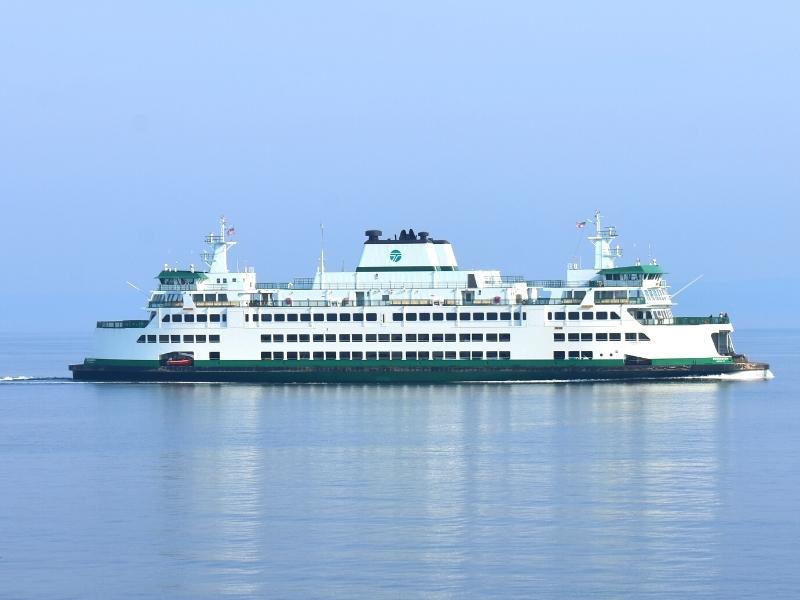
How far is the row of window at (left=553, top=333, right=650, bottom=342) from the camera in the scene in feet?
224

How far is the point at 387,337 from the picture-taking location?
70.2m

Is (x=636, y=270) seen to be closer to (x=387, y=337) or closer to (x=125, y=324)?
(x=387, y=337)

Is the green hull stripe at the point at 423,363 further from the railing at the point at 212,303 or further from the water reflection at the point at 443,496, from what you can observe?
the water reflection at the point at 443,496

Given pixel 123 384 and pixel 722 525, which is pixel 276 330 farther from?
pixel 722 525

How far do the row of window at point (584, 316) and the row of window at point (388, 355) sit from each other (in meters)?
2.83

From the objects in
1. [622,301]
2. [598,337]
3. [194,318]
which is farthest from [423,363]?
[194,318]

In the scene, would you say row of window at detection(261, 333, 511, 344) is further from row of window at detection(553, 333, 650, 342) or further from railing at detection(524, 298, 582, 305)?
row of window at detection(553, 333, 650, 342)

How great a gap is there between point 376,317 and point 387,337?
3.62 ft

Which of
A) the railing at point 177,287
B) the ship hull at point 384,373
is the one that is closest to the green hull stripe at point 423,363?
the ship hull at point 384,373

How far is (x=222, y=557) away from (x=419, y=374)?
1562 inches

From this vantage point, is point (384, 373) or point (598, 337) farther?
point (384, 373)

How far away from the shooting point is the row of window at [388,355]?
6962cm

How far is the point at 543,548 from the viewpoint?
31.3 metres

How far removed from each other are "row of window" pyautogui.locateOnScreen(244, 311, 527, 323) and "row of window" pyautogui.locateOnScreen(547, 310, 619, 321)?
1.42 m
